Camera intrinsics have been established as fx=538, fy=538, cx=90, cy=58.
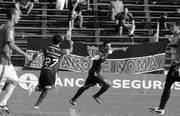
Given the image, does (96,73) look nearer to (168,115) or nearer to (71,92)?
(168,115)

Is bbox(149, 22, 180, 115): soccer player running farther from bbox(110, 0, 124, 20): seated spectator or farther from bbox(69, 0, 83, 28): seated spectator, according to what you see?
bbox(110, 0, 124, 20): seated spectator

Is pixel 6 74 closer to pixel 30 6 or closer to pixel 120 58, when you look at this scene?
pixel 120 58

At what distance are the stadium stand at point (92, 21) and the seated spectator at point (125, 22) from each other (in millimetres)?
432

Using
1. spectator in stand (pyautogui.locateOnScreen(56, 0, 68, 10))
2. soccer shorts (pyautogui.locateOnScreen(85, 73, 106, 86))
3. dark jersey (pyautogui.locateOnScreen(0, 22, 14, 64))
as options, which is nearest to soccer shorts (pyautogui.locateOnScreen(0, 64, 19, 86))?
dark jersey (pyautogui.locateOnScreen(0, 22, 14, 64))

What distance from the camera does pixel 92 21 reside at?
2841cm

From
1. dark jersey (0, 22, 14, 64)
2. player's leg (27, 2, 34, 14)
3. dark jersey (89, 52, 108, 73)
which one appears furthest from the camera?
player's leg (27, 2, 34, 14)

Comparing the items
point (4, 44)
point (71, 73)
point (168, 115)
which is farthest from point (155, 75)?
point (4, 44)

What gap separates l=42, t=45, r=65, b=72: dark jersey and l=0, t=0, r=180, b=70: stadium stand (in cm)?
1174

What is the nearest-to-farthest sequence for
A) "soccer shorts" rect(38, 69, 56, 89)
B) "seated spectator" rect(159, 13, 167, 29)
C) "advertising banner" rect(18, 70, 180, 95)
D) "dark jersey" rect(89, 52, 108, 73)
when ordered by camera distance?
"soccer shorts" rect(38, 69, 56, 89) → "dark jersey" rect(89, 52, 108, 73) → "advertising banner" rect(18, 70, 180, 95) → "seated spectator" rect(159, 13, 167, 29)

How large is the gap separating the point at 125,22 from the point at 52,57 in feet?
41.7

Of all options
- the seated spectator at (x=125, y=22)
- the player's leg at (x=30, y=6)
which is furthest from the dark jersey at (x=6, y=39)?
the player's leg at (x=30, y=6)

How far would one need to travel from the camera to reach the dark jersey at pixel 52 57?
47.9ft

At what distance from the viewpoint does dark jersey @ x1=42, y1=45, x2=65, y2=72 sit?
14.6 meters

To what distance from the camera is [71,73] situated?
73.9 ft
